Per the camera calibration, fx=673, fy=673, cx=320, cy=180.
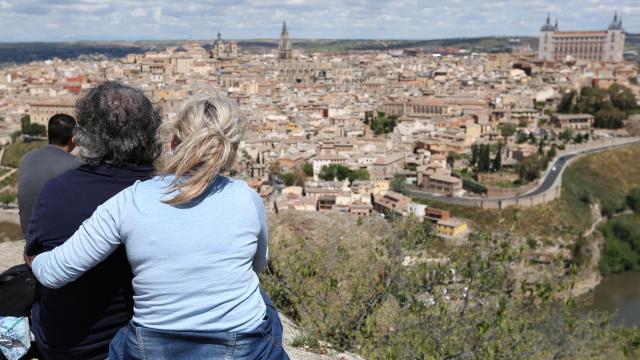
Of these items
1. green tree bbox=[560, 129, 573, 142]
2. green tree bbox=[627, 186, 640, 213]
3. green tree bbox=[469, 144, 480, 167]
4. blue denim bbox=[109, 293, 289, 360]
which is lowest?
green tree bbox=[627, 186, 640, 213]

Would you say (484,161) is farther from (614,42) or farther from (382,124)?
(614,42)

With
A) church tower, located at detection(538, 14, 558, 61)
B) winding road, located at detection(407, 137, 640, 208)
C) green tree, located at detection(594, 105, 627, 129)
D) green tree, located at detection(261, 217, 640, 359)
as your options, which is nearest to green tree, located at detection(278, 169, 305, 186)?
winding road, located at detection(407, 137, 640, 208)

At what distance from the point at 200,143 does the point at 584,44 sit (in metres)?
67.1

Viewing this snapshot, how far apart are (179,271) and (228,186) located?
0.20 m

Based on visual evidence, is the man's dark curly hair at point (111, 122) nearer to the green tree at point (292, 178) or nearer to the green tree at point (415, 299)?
the green tree at point (415, 299)

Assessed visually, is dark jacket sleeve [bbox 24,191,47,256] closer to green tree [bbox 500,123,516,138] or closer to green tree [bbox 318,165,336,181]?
green tree [bbox 318,165,336,181]

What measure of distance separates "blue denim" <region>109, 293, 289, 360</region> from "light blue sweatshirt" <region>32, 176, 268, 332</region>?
0.05 feet

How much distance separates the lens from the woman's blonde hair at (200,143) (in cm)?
131

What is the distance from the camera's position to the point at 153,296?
4.43 feet

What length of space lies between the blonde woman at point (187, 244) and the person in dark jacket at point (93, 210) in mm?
105

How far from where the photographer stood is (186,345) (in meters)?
1.36

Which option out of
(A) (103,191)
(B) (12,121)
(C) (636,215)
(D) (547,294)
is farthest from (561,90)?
(A) (103,191)

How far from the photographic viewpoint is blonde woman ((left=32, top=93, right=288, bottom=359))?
1.32m

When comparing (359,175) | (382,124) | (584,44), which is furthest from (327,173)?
(584,44)
